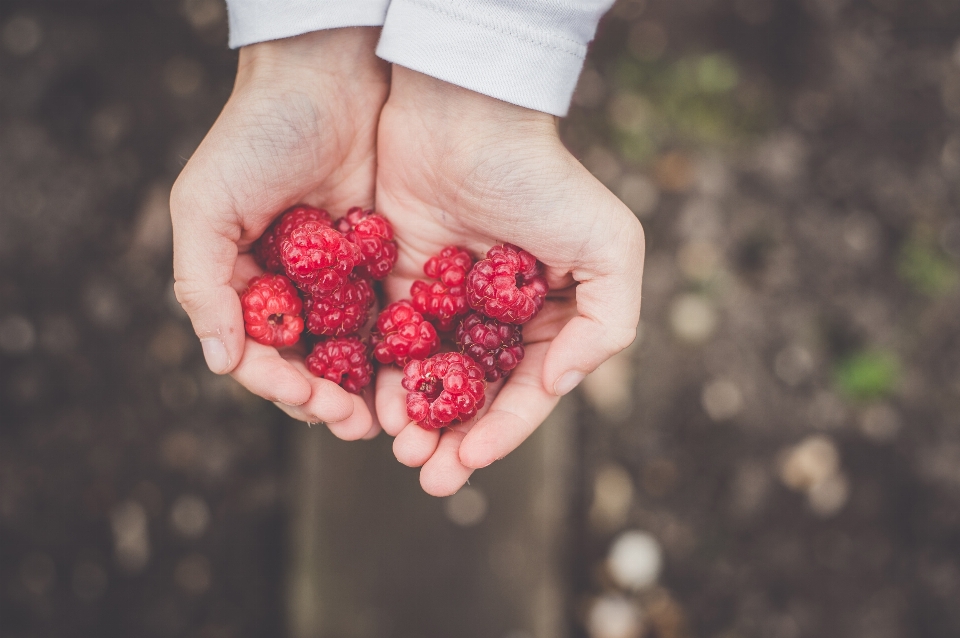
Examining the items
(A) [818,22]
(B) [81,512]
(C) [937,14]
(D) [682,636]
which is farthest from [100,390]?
(C) [937,14]

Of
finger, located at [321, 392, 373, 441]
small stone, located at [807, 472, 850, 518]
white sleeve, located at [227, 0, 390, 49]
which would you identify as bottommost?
small stone, located at [807, 472, 850, 518]

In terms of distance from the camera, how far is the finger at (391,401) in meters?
2.24

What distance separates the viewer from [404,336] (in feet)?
7.45

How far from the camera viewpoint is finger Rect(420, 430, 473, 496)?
204 centimetres

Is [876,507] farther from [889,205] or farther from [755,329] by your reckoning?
[889,205]

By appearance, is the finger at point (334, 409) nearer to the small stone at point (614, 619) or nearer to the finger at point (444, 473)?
the finger at point (444, 473)

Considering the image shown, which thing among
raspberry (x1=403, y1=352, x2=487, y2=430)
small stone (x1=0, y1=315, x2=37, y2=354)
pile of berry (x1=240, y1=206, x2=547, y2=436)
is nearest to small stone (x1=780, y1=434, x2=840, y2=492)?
pile of berry (x1=240, y1=206, x2=547, y2=436)

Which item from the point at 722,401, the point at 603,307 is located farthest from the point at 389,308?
the point at 722,401

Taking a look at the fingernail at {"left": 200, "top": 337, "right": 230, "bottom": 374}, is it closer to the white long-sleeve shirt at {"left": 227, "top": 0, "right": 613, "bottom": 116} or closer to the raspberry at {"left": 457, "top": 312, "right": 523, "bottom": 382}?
the raspberry at {"left": 457, "top": 312, "right": 523, "bottom": 382}

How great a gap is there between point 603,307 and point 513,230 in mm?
398

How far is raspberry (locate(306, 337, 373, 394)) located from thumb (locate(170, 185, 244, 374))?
0.81 ft

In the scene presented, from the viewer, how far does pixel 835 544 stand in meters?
3.60

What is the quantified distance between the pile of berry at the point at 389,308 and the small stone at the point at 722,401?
67.6 inches

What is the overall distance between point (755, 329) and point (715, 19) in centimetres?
173
